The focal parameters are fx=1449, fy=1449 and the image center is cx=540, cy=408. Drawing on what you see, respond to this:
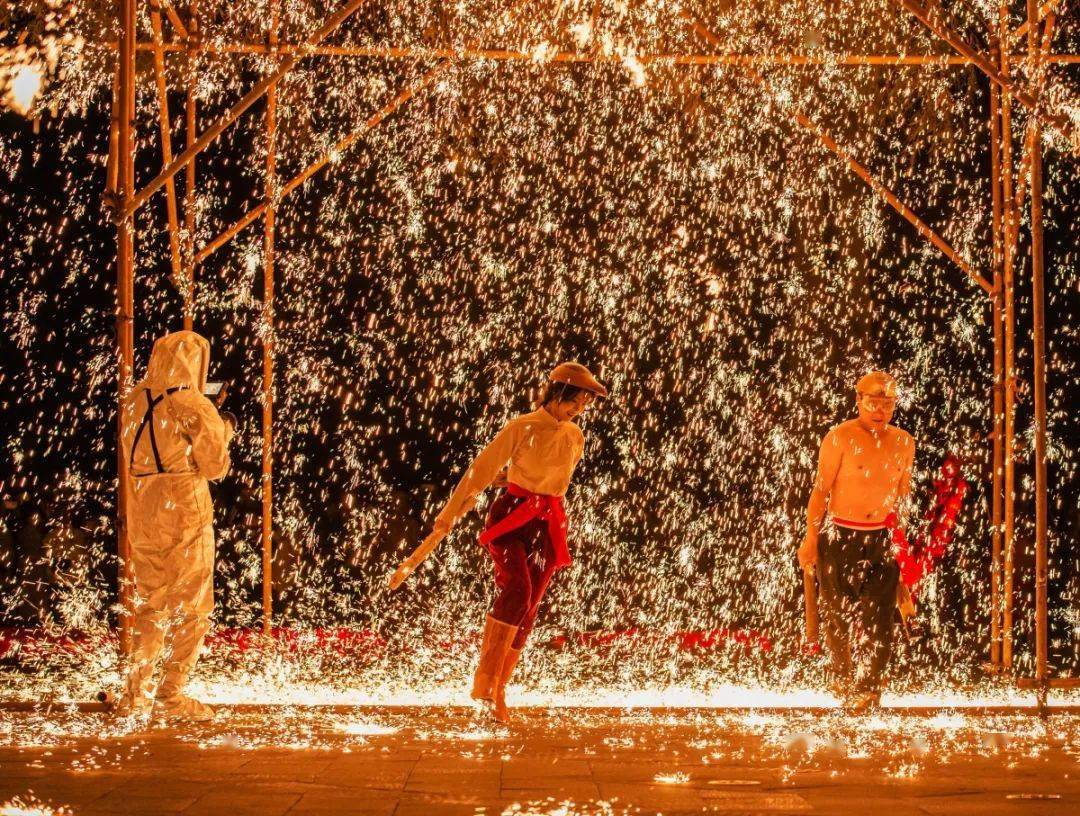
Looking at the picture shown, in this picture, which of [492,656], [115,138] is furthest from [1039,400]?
[115,138]

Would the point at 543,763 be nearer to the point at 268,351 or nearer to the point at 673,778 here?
the point at 673,778

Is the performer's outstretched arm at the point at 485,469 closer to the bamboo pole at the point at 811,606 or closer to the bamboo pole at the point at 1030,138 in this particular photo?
the bamboo pole at the point at 811,606

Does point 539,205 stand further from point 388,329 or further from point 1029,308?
point 1029,308

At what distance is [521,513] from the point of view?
5363 millimetres

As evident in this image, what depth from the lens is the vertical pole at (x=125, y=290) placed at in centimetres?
557

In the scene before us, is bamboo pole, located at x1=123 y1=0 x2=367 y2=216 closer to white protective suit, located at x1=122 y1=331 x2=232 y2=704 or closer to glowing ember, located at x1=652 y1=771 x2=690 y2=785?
white protective suit, located at x1=122 y1=331 x2=232 y2=704

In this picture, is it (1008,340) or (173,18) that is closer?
(1008,340)

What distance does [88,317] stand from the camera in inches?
433

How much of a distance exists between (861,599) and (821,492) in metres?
0.46

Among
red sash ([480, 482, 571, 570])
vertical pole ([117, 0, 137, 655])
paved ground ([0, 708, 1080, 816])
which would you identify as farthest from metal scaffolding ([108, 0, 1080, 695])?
red sash ([480, 482, 571, 570])

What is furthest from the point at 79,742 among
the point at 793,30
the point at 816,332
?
the point at 793,30

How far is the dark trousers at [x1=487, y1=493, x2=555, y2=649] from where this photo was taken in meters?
5.37

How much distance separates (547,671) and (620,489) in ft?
9.45

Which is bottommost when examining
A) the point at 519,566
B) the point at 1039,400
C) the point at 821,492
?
the point at 519,566
